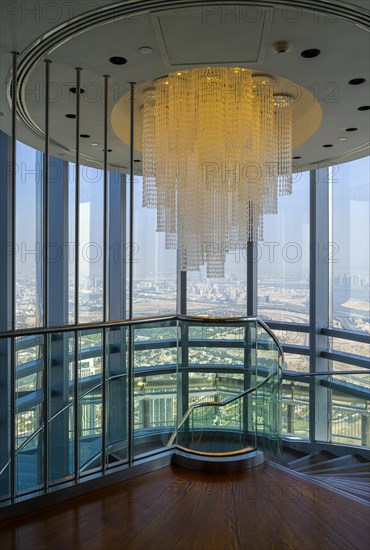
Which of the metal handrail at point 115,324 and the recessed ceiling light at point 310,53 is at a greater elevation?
the recessed ceiling light at point 310,53

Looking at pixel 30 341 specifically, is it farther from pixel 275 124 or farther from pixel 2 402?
pixel 275 124

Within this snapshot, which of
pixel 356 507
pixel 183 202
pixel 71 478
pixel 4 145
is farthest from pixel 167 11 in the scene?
pixel 4 145

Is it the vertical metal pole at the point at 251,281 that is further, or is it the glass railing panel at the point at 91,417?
the vertical metal pole at the point at 251,281

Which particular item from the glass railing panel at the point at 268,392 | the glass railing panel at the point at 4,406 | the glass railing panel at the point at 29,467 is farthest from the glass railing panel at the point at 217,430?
the glass railing panel at the point at 4,406

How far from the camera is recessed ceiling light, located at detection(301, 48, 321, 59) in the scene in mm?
2594

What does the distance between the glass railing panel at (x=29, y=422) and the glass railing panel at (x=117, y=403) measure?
1.48 ft

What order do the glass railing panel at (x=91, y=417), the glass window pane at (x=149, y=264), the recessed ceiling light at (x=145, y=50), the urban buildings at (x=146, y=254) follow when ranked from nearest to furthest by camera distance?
the urban buildings at (x=146, y=254), the recessed ceiling light at (x=145, y=50), the glass railing panel at (x=91, y=417), the glass window pane at (x=149, y=264)

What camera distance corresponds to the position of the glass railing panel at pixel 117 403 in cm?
310

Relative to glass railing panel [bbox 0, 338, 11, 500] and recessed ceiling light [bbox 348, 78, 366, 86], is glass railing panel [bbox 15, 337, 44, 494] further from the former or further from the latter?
recessed ceiling light [bbox 348, 78, 366, 86]

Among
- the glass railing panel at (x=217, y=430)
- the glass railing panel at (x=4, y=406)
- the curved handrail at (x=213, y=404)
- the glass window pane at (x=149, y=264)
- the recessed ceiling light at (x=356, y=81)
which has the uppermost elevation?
Result: the recessed ceiling light at (x=356, y=81)

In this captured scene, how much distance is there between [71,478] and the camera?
2.68 m

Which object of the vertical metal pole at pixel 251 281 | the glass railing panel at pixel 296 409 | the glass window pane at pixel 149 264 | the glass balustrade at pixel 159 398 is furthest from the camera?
the vertical metal pole at pixel 251 281

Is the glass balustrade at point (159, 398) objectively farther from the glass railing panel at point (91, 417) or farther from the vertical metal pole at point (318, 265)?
the vertical metal pole at point (318, 265)

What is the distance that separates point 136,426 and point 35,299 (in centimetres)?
413
